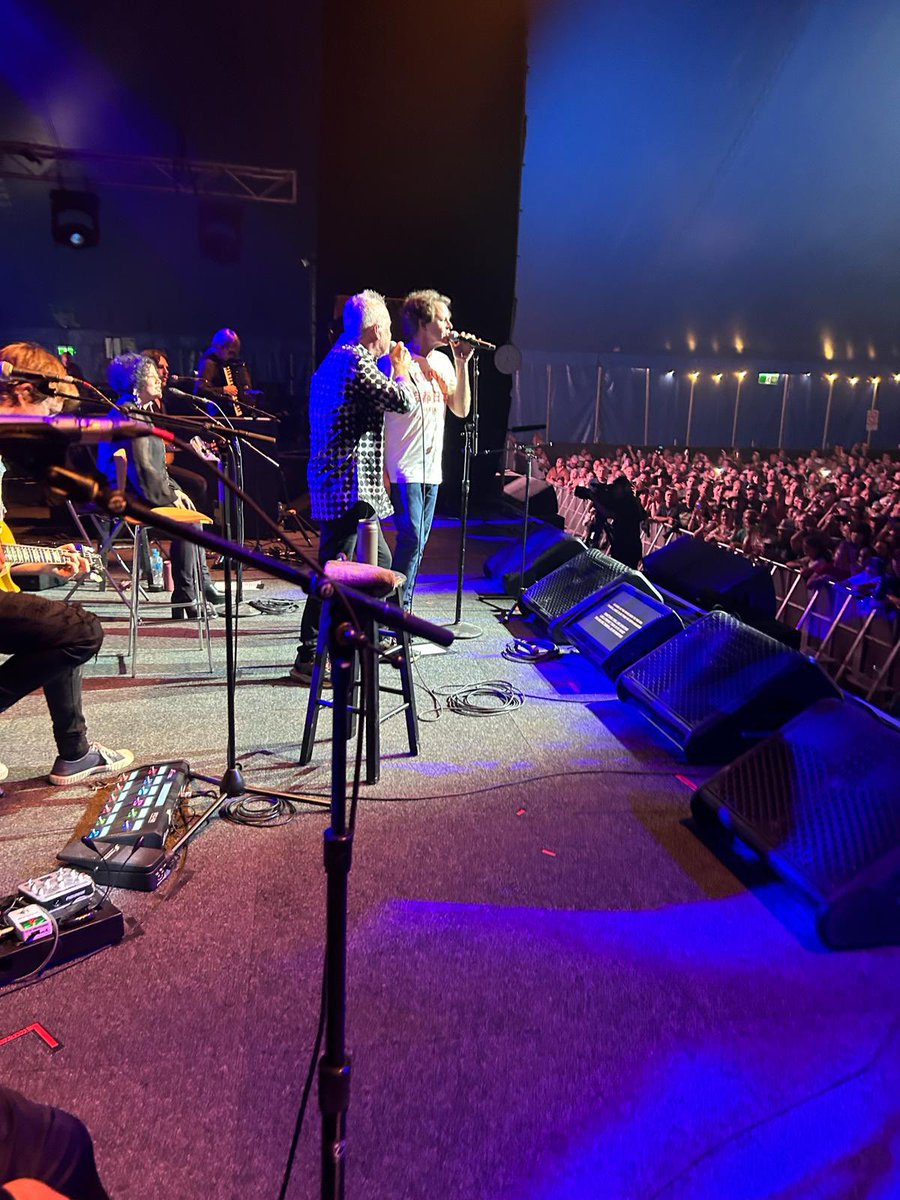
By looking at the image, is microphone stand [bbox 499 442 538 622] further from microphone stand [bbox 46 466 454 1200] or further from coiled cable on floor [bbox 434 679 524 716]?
microphone stand [bbox 46 466 454 1200]

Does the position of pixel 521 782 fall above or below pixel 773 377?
below

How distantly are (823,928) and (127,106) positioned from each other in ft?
40.0

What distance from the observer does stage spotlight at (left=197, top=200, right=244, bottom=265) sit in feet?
37.6

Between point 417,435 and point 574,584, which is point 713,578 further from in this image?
point 417,435

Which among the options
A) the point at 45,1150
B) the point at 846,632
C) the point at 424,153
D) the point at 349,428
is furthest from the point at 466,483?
the point at 424,153

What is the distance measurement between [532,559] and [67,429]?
5.32 m

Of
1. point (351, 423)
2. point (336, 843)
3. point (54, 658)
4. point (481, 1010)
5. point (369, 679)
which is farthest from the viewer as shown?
point (351, 423)

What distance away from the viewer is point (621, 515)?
6434 mm

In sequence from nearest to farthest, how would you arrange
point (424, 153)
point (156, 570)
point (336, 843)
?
point (336, 843)
point (156, 570)
point (424, 153)

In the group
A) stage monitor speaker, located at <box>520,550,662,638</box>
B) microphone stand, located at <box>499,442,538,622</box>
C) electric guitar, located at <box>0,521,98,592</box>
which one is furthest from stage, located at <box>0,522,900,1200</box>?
microphone stand, located at <box>499,442,538,622</box>

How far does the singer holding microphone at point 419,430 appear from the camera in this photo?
4145 mm

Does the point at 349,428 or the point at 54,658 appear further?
Answer: the point at 349,428

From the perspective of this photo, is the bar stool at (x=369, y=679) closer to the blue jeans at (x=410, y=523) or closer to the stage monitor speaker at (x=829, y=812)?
the blue jeans at (x=410, y=523)

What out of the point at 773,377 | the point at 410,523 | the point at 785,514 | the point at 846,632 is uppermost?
the point at 773,377
